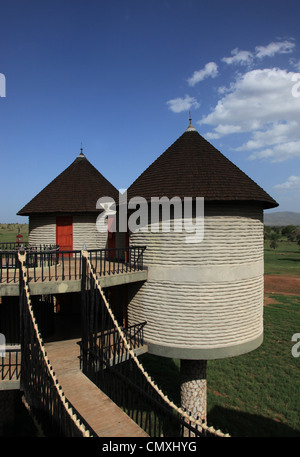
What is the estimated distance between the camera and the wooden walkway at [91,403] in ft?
22.9

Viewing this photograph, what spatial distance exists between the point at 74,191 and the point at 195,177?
911 cm

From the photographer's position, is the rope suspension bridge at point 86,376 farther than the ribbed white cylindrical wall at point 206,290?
No

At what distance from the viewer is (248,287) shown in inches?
478

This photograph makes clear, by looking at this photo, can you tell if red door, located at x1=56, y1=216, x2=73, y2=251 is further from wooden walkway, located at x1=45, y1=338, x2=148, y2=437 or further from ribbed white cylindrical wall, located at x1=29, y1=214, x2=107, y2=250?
wooden walkway, located at x1=45, y1=338, x2=148, y2=437

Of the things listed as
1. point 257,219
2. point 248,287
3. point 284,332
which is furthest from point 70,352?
point 284,332

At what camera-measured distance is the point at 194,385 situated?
44.1 ft

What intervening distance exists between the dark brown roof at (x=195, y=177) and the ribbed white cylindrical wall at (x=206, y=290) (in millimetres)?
641

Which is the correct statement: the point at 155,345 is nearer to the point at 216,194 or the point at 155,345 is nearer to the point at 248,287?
the point at 248,287

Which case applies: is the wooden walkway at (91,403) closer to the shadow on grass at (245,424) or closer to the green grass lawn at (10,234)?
the shadow on grass at (245,424)

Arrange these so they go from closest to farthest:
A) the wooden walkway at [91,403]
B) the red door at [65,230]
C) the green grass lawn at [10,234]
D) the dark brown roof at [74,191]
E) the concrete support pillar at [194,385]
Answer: the wooden walkway at [91,403] → the concrete support pillar at [194,385] → the dark brown roof at [74,191] → the red door at [65,230] → the green grass lawn at [10,234]

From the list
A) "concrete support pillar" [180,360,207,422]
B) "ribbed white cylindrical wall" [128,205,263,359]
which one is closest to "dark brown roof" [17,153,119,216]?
"ribbed white cylindrical wall" [128,205,263,359]

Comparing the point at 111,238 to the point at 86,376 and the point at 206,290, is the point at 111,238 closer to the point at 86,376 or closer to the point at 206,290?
the point at 206,290

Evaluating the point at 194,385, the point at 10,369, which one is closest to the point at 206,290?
the point at 194,385

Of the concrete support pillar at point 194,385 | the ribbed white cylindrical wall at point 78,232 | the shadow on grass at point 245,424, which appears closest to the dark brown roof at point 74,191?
the ribbed white cylindrical wall at point 78,232
